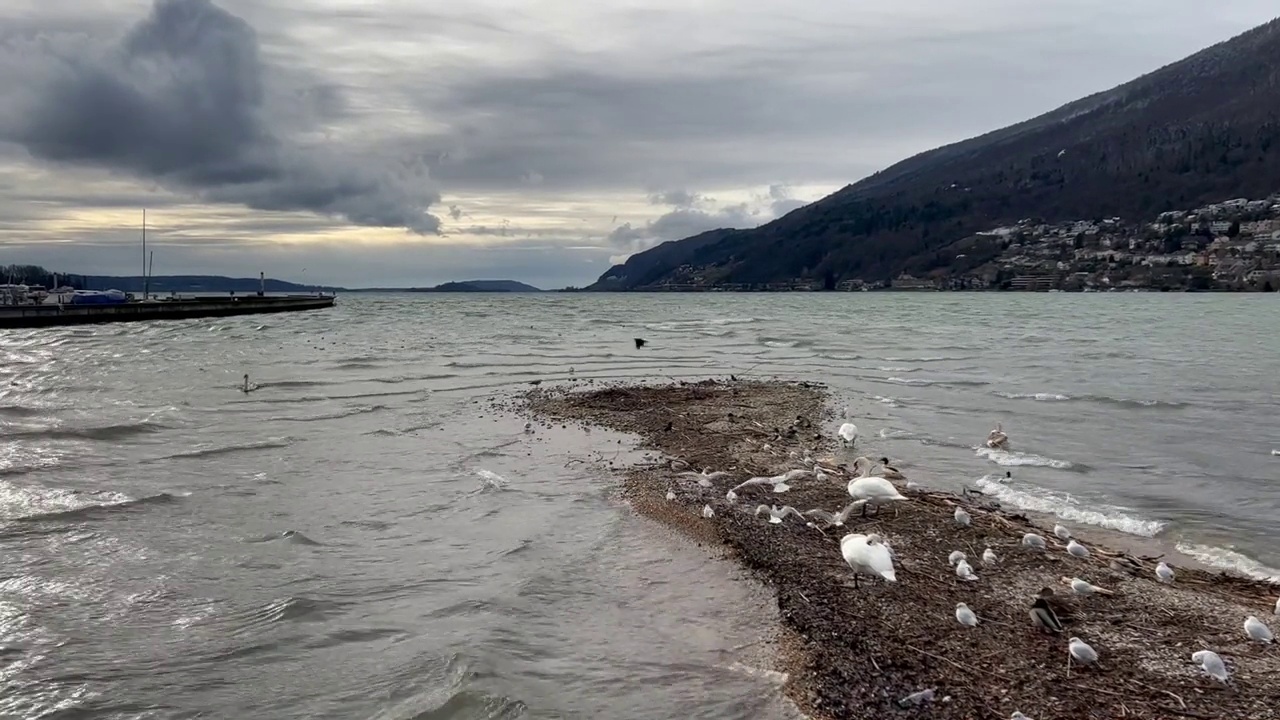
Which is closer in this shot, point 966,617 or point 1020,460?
point 966,617

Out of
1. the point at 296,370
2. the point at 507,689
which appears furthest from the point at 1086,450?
the point at 296,370

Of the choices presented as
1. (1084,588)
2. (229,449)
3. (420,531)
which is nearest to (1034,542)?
(1084,588)

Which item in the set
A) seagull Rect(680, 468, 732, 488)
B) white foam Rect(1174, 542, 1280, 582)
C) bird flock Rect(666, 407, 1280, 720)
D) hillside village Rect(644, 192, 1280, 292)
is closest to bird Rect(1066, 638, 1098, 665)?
bird flock Rect(666, 407, 1280, 720)

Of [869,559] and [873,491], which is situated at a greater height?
[873,491]

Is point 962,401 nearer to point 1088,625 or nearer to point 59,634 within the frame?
point 1088,625

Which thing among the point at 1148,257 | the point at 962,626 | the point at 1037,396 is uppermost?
the point at 1148,257

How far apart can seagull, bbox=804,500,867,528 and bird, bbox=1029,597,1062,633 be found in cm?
309

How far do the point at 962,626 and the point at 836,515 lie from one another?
3290 mm

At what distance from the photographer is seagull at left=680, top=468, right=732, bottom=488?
1206 centimetres

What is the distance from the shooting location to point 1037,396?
2191cm

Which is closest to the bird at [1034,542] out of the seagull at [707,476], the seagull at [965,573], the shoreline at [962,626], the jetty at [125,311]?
the shoreline at [962,626]

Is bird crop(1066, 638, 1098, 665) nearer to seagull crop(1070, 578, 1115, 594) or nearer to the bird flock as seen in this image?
the bird flock

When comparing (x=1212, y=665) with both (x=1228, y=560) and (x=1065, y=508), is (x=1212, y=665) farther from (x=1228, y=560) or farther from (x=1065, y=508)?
(x=1065, y=508)

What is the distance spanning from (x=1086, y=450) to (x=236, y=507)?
14177 mm
